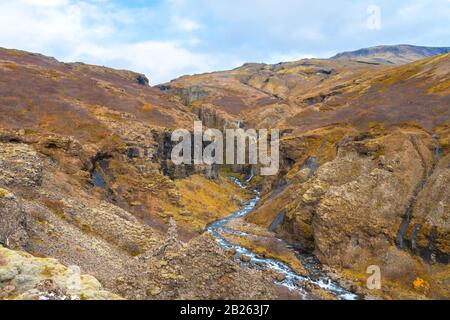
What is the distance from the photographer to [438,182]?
59844 millimetres

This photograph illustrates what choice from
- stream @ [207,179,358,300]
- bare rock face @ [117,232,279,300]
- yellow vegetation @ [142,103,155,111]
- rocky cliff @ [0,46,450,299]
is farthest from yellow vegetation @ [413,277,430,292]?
yellow vegetation @ [142,103,155,111]

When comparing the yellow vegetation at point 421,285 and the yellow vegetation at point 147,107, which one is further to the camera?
the yellow vegetation at point 147,107

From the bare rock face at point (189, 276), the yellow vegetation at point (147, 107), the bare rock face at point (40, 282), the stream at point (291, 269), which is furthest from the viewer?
the yellow vegetation at point (147, 107)

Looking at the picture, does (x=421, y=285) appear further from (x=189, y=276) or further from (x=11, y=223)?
(x=11, y=223)

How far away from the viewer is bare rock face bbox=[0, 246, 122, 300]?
20312mm

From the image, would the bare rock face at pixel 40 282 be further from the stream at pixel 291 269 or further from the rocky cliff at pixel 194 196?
Result: the stream at pixel 291 269

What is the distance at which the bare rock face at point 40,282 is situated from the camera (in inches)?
800

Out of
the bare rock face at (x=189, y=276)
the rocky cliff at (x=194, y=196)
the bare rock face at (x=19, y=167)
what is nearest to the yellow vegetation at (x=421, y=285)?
the rocky cliff at (x=194, y=196)

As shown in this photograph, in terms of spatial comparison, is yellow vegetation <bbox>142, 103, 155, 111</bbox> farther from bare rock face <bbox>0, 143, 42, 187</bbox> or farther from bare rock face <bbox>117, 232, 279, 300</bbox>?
bare rock face <bbox>117, 232, 279, 300</bbox>

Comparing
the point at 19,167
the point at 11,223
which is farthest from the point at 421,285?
the point at 19,167

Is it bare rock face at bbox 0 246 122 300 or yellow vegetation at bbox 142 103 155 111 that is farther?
yellow vegetation at bbox 142 103 155 111

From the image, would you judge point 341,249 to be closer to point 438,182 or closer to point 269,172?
point 438,182

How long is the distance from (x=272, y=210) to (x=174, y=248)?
170 ft
